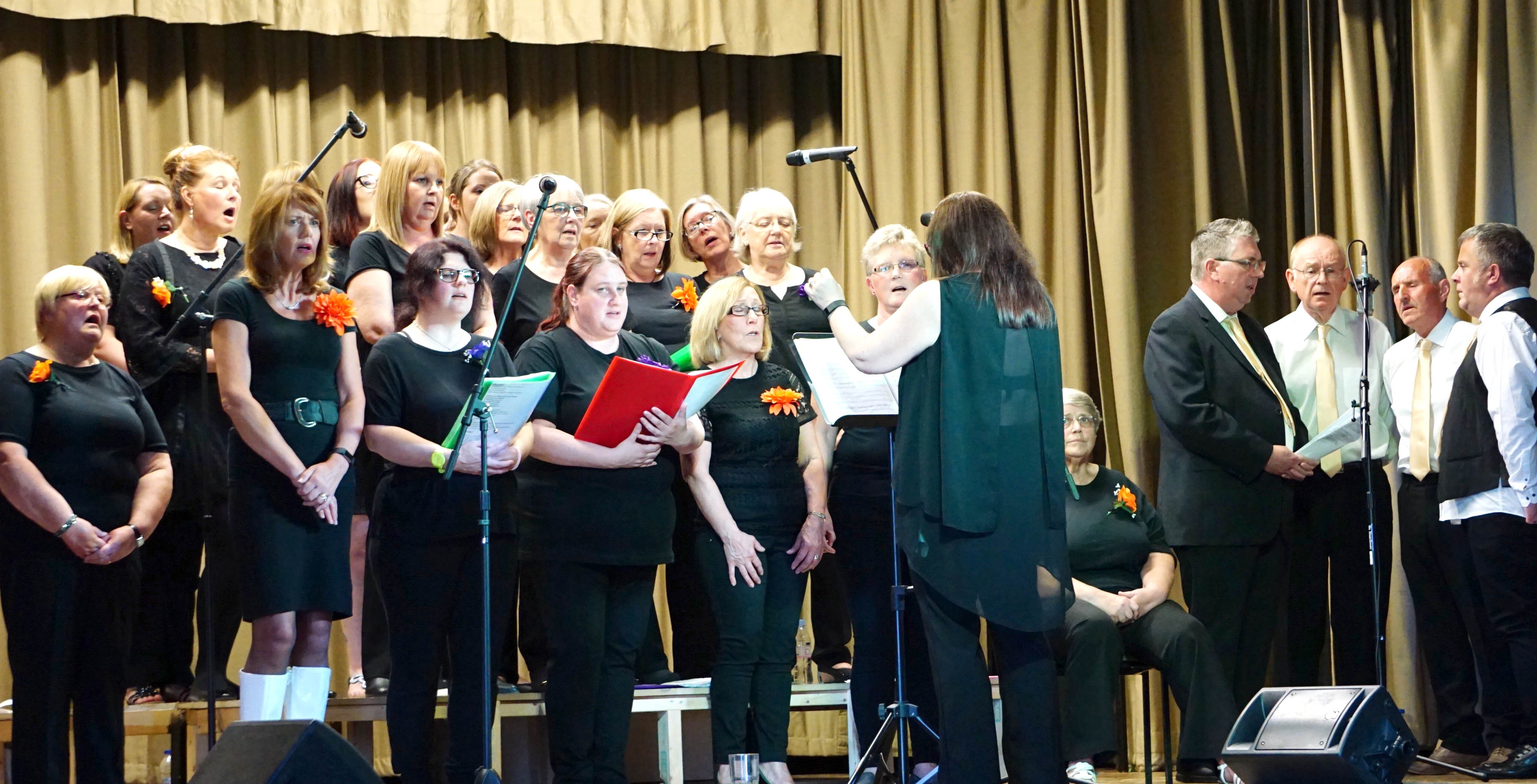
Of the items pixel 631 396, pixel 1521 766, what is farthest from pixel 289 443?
pixel 1521 766

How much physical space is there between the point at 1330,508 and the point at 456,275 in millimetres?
3117

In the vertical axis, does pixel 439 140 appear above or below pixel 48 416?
above

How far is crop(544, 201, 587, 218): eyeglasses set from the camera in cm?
482

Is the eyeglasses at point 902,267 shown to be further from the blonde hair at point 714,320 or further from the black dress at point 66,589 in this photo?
the black dress at point 66,589

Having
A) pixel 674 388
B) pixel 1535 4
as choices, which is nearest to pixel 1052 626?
Answer: pixel 674 388

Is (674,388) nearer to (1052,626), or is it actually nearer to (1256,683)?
(1052,626)

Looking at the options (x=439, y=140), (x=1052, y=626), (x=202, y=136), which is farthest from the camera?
(x=439, y=140)

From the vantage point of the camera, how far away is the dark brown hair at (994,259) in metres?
3.56

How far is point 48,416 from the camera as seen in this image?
3957 millimetres

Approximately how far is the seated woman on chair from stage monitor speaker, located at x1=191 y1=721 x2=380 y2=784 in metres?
2.15

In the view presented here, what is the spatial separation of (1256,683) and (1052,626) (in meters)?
1.91

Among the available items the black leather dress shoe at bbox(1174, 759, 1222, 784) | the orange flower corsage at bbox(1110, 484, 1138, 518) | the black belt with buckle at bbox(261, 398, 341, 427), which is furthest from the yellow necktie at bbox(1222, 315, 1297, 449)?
the black belt with buckle at bbox(261, 398, 341, 427)

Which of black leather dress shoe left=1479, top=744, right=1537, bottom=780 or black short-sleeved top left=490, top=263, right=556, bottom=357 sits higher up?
black short-sleeved top left=490, top=263, right=556, bottom=357

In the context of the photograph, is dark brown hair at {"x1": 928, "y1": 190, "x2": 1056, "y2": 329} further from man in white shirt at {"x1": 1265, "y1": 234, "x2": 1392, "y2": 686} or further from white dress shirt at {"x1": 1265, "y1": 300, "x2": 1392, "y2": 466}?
white dress shirt at {"x1": 1265, "y1": 300, "x2": 1392, "y2": 466}
